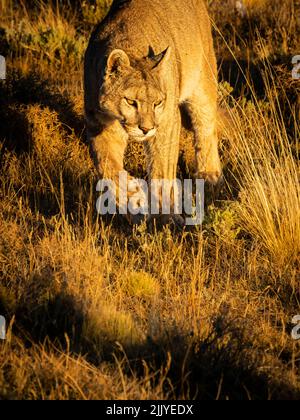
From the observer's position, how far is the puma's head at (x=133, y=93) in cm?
595

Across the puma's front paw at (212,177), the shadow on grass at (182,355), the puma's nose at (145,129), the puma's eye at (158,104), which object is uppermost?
the puma's eye at (158,104)

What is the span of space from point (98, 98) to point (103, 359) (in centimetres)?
257

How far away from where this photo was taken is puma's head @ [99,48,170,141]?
5.95 metres

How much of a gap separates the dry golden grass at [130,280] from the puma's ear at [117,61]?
3.22 ft

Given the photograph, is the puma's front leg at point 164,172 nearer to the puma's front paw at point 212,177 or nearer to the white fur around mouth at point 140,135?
the white fur around mouth at point 140,135

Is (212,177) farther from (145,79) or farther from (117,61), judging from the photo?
(117,61)

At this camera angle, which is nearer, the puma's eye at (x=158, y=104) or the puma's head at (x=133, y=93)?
the puma's head at (x=133, y=93)

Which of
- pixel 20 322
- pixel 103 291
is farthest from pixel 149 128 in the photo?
pixel 20 322

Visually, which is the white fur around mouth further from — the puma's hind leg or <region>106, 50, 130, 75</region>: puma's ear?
the puma's hind leg

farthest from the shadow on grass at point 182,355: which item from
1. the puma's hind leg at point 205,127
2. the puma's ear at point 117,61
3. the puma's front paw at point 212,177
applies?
the puma's hind leg at point 205,127

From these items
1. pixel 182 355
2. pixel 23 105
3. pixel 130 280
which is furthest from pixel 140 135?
pixel 23 105

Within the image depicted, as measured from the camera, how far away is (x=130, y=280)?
17.0 feet
